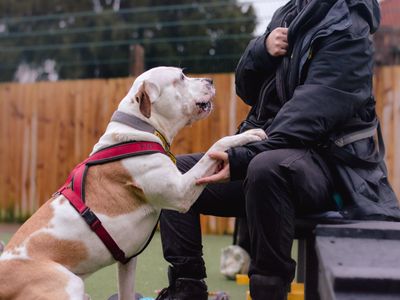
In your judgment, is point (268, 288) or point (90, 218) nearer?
point (268, 288)

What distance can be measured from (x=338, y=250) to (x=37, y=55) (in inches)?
344

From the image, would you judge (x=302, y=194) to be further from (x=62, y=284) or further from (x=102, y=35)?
(x=102, y=35)

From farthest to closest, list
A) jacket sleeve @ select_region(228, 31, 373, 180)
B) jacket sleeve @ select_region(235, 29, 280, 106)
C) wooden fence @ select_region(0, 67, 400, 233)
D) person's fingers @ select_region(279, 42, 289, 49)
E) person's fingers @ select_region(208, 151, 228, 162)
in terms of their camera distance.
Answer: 1. wooden fence @ select_region(0, 67, 400, 233)
2. jacket sleeve @ select_region(235, 29, 280, 106)
3. person's fingers @ select_region(279, 42, 289, 49)
4. person's fingers @ select_region(208, 151, 228, 162)
5. jacket sleeve @ select_region(228, 31, 373, 180)

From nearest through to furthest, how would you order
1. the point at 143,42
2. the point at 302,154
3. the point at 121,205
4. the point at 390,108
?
the point at 302,154
the point at 121,205
the point at 390,108
the point at 143,42

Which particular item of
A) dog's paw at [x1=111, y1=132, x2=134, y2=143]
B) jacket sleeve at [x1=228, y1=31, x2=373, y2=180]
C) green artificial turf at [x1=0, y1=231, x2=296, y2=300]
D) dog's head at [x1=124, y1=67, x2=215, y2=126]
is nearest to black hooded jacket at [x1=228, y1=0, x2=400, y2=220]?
jacket sleeve at [x1=228, y1=31, x2=373, y2=180]

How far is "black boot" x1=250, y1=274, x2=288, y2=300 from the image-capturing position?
2658 millimetres

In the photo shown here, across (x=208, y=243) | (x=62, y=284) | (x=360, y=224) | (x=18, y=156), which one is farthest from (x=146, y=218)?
(x=18, y=156)

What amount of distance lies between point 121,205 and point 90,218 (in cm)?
16

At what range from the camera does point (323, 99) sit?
278cm

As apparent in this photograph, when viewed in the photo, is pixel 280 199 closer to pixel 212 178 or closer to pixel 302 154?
pixel 302 154

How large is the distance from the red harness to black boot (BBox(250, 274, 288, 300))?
0.60 meters

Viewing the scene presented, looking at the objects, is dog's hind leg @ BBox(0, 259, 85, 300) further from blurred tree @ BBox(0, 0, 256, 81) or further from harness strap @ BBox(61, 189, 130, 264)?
blurred tree @ BBox(0, 0, 256, 81)

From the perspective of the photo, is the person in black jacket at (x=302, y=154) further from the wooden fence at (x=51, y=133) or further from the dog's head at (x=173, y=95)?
the wooden fence at (x=51, y=133)

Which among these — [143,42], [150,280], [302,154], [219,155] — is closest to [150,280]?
[150,280]
